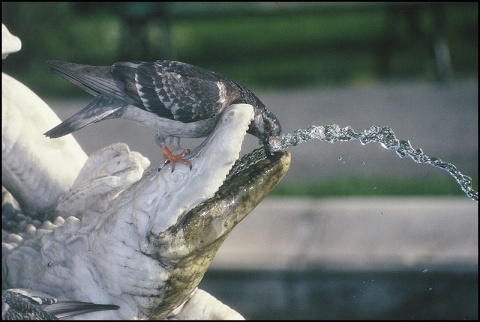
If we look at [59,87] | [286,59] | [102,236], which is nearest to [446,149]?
[286,59]

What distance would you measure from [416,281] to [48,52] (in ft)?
14.1

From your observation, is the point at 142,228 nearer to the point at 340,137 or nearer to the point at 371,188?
the point at 340,137

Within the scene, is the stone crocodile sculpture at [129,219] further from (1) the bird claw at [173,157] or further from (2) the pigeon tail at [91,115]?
(2) the pigeon tail at [91,115]

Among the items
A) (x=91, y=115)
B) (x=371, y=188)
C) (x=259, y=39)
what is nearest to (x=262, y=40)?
(x=259, y=39)

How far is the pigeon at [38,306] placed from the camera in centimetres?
158

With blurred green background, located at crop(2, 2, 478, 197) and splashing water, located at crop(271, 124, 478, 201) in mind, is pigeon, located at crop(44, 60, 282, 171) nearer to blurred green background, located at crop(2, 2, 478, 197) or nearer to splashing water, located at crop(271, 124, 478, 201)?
splashing water, located at crop(271, 124, 478, 201)

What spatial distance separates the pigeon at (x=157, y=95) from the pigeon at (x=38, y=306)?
0.29 m

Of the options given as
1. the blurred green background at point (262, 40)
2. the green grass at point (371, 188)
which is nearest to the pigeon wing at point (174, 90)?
the green grass at point (371, 188)

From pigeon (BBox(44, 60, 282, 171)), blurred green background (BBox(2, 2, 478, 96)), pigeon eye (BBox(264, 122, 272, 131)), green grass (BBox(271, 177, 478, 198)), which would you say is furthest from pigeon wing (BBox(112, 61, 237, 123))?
blurred green background (BBox(2, 2, 478, 96))

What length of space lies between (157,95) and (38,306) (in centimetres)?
43

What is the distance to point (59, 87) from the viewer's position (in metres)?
6.25

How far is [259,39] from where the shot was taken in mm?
7184

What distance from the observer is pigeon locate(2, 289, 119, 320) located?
62.1 inches

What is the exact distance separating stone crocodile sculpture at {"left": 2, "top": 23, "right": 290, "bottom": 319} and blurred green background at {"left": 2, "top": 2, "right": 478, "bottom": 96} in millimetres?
4049
